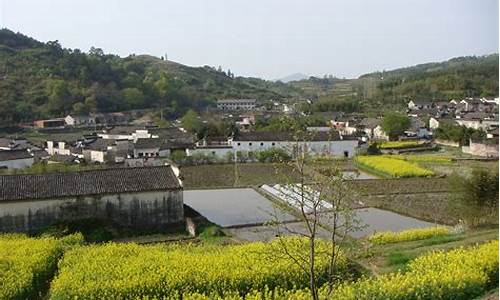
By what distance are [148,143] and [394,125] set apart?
24872 mm

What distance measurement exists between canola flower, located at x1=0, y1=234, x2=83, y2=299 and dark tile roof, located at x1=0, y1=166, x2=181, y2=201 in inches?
70.3

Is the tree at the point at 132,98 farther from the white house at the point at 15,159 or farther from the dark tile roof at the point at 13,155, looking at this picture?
the white house at the point at 15,159

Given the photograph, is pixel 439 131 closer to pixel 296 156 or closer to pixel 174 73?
pixel 296 156

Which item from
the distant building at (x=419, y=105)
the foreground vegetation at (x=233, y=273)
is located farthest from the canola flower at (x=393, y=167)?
the distant building at (x=419, y=105)

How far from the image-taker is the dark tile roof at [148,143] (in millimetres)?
39688

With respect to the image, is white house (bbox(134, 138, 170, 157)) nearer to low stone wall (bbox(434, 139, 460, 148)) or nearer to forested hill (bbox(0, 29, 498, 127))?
low stone wall (bbox(434, 139, 460, 148))

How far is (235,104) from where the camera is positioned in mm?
95250

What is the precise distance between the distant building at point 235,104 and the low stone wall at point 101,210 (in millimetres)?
74045

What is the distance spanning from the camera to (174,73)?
125250mm

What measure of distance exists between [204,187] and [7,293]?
18344mm

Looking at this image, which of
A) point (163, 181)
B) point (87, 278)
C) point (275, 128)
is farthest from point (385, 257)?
point (275, 128)

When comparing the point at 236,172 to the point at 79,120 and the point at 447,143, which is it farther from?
the point at 79,120

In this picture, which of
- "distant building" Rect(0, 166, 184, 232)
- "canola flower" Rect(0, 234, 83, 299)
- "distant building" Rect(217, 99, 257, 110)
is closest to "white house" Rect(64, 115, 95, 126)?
"distant building" Rect(217, 99, 257, 110)

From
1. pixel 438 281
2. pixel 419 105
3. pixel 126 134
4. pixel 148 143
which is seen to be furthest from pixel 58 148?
pixel 419 105
